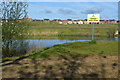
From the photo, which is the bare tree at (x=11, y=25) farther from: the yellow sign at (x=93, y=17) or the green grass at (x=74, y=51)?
the yellow sign at (x=93, y=17)

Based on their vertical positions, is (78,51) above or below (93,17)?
below

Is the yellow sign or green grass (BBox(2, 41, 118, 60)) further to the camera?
the yellow sign

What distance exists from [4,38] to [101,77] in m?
9.19

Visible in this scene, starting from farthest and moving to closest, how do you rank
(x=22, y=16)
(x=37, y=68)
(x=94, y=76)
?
(x=22, y=16) < (x=37, y=68) < (x=94, y=76)

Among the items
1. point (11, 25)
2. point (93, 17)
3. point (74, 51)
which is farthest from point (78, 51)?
point (93, 17)

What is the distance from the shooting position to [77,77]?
220 inches

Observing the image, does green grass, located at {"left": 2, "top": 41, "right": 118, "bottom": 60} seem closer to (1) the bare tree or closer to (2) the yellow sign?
(1) the bare tree

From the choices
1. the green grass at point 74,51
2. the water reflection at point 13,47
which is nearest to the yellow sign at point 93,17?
the green grass at point 74,51

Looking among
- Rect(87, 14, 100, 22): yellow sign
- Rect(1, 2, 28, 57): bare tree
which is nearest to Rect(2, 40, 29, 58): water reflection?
Rect(1, 2, 28, 57): bare tree

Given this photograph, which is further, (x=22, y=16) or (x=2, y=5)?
(x=22, y=16)

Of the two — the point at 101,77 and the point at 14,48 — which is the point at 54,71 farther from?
the point at 14,48

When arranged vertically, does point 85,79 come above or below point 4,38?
below

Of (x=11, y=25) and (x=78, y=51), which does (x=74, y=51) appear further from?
(x=11, y=25)

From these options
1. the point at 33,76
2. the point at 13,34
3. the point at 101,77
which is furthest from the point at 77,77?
the point at 13,34
